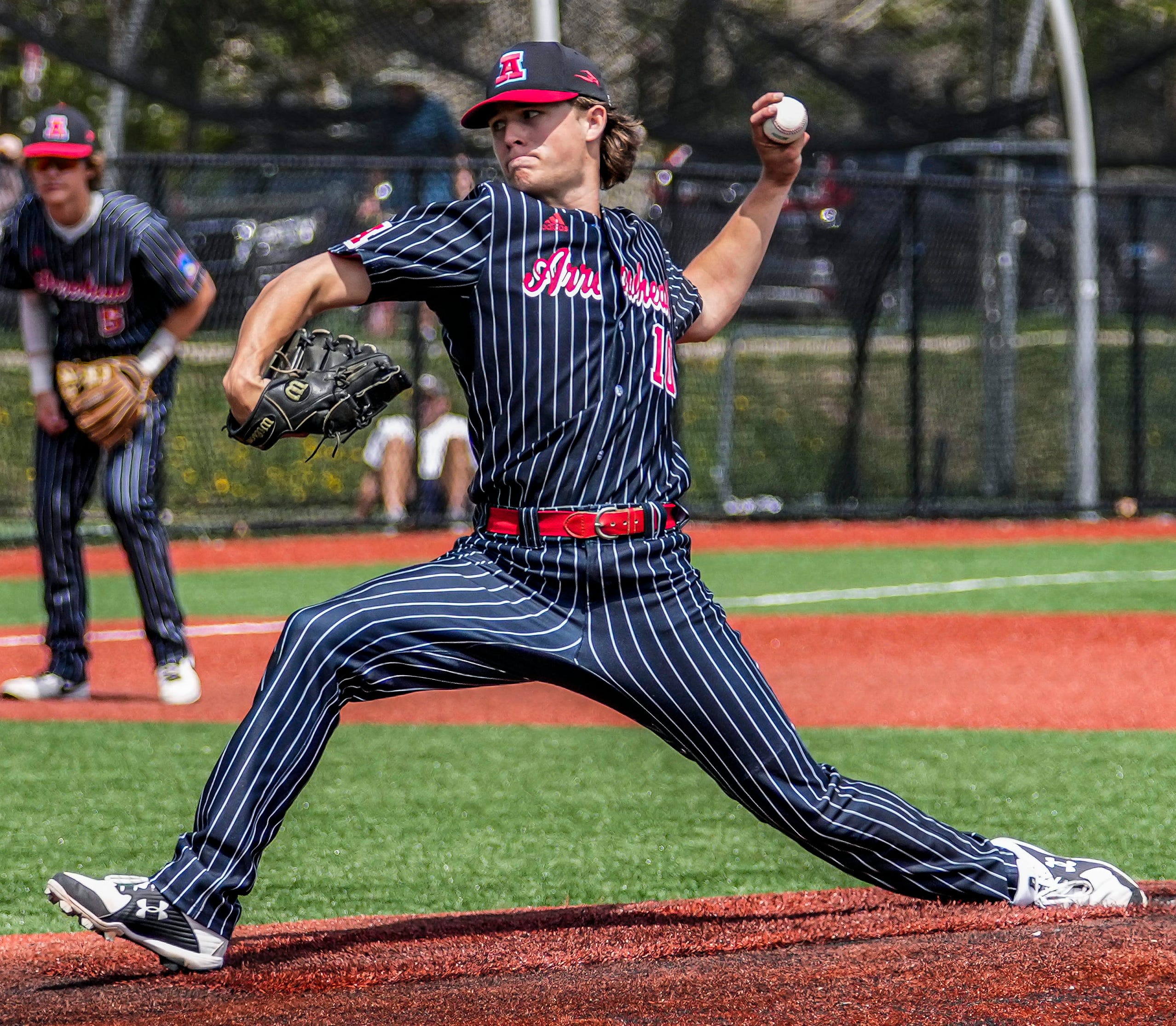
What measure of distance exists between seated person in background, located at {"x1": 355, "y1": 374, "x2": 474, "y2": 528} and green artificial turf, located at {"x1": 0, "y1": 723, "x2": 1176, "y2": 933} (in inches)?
284

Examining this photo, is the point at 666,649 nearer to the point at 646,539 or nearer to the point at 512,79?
the point at 646,539

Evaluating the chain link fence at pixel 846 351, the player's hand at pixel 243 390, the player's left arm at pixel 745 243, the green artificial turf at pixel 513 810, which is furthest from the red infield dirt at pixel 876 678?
the chain link fence at pixel 846 351

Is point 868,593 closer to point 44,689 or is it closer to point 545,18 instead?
point 545,18

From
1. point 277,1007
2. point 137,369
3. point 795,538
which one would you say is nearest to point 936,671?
point 137,369

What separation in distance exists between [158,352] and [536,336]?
3282 millimetres

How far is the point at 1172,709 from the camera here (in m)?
6.51

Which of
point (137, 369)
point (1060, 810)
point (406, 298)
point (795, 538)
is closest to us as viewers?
point (406, 298)

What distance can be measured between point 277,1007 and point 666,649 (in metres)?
0.93

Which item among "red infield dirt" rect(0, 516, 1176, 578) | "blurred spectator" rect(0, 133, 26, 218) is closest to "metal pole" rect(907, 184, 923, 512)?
"red infield dirt" rect(0, 516, 1176, 578)

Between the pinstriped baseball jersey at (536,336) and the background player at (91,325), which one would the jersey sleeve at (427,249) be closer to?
the pinstriped baseball jersey at (536,336)

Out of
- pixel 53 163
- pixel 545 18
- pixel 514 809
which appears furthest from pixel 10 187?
pixel 514 809

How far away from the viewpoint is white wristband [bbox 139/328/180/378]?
6066 mm

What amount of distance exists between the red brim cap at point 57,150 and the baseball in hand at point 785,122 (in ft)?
10.4

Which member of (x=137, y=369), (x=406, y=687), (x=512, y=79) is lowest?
(x=406, y=687)
